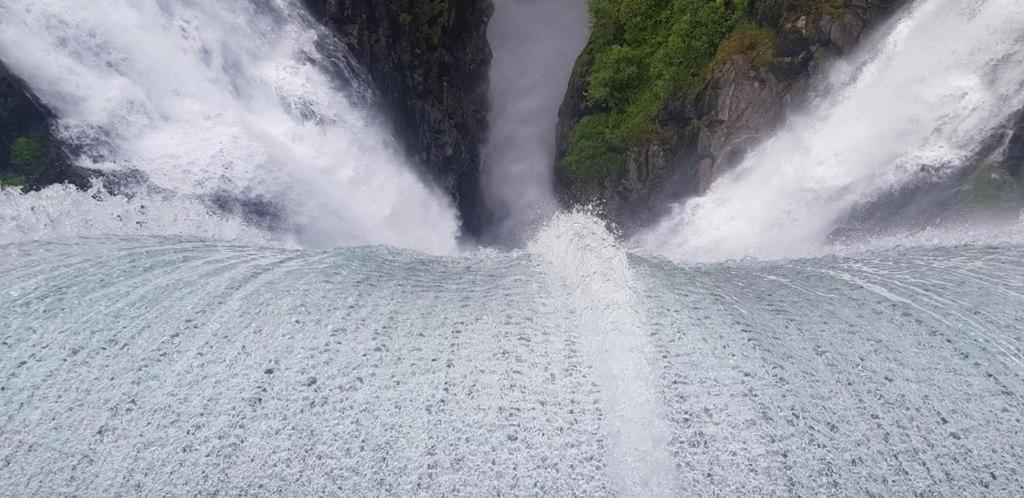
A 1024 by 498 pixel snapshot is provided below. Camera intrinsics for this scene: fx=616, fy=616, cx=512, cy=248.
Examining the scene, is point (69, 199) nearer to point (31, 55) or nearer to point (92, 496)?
point (31, 55)

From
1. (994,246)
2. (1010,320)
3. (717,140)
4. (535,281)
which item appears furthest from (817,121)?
(535,281)

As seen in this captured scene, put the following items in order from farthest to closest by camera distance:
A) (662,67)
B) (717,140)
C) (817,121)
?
(662,67)
(717,140)
(817,121)

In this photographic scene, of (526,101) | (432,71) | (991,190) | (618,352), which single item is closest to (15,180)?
(432,71)

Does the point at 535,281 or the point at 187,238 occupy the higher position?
the point at 187,238

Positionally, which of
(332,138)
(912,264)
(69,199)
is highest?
(332,138)

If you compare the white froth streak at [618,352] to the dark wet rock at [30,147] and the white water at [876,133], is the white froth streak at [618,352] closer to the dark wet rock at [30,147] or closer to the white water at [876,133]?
the white water at [876,133]

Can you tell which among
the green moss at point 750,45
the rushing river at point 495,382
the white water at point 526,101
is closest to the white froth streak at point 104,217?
the rushing river at point 495,382

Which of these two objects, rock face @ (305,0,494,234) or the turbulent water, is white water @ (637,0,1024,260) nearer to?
the turbulent water

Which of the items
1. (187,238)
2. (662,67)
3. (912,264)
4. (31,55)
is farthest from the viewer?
(662,67)
